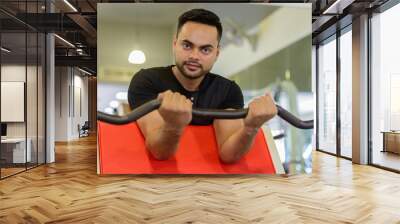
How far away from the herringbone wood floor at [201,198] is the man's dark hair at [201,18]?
2.17m

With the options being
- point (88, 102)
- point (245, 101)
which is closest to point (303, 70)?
point (245, 101)

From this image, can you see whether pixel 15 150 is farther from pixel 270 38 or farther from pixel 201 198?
pixel 270 38

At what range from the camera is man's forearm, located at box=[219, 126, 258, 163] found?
16.6 feet

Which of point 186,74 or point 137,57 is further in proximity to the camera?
point 137,57

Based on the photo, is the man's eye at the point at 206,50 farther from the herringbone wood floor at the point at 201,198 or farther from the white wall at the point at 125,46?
the herringbone wood floor at the point at 201,198

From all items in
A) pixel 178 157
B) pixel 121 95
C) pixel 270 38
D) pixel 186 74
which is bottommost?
pixel 178 157

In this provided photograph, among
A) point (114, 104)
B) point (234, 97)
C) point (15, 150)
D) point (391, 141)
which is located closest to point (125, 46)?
point (114, 104)

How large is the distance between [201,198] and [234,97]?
1.70 metres

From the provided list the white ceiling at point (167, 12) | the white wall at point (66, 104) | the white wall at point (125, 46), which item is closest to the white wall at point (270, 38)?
the white ceiling at point (167, 12)

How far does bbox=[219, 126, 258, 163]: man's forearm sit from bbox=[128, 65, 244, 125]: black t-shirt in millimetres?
423

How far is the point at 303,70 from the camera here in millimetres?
5699

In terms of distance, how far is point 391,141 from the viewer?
6664mm

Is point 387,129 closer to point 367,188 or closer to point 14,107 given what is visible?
point 367,188

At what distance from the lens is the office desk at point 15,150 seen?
6.52 metres
